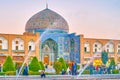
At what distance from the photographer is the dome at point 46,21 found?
44938 mm

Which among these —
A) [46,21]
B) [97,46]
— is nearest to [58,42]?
[46,21]

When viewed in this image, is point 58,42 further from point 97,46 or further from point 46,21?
point 97,46

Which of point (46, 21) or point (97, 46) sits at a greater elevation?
point (46, 21)

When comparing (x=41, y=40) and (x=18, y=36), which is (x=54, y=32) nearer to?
(x=41, y=40)

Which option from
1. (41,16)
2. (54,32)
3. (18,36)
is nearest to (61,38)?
(54,32)

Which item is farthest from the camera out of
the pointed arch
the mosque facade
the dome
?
the pointed arch

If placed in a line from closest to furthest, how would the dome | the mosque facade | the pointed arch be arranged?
the mosque facade < the dome < the pointed arch

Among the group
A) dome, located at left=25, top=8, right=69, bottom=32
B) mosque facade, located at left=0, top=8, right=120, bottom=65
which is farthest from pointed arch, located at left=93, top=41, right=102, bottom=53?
dome, located at left=25, top=8, right=69, bottom=32

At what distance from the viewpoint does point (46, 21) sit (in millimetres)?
44938

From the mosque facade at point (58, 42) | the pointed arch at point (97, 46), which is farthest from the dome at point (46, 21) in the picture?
the pointed arch at point (97, 46)

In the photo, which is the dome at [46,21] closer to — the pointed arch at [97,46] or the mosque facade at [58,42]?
the mosque facade at [58,42]

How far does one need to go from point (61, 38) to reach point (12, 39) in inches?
299

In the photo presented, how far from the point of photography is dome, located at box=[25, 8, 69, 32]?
4494 centimetres

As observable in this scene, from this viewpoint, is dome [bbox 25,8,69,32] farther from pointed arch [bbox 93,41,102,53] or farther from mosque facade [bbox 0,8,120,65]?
pointed arch [bbox 93,41,102,53]
